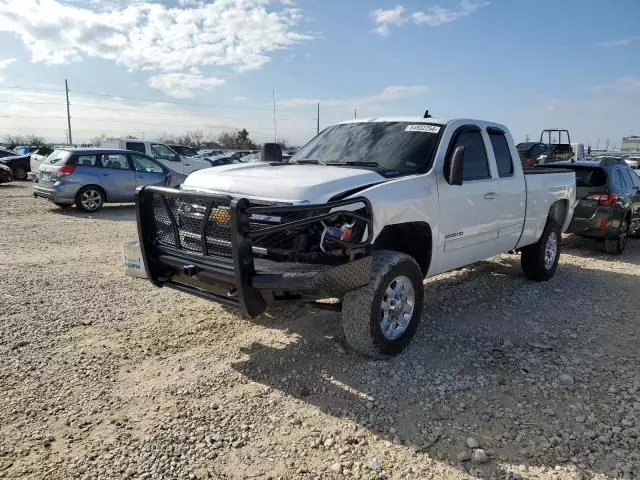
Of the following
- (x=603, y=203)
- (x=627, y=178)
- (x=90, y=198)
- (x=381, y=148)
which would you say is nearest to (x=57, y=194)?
(x=90, y=198)

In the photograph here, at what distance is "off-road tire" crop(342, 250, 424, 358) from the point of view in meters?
4.00

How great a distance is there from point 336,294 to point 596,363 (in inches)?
96.9

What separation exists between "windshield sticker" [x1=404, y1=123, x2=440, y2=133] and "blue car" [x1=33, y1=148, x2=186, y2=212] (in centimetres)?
904

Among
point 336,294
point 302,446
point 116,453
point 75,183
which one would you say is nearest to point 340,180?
point 336,294

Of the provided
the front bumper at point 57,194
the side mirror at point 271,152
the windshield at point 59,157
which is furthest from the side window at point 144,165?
the side mirror at point 271,152

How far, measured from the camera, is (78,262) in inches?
300

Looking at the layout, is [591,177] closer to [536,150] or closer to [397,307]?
[397,307]

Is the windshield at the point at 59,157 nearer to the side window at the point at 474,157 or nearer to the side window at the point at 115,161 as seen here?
the side window at the point at 115,161

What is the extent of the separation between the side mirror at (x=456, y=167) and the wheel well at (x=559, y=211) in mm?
3208

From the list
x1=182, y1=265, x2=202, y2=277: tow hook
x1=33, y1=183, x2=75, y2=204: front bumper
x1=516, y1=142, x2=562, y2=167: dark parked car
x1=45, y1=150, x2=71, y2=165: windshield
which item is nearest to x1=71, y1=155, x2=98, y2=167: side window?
x1=45, y1=150, x2=71, y2=165: windshield

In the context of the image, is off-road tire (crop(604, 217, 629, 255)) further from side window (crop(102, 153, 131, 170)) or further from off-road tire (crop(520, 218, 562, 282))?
side window (crop(102, 153, 131, 170))

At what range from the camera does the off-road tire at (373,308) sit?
400 centimetres

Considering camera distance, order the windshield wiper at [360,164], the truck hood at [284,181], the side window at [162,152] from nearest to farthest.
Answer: the truck hood at [284,181]
the windshield wiper at [360,164]
the side window at [162,152]

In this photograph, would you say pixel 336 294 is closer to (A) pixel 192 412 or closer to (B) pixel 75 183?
(A) pixel 192 412
